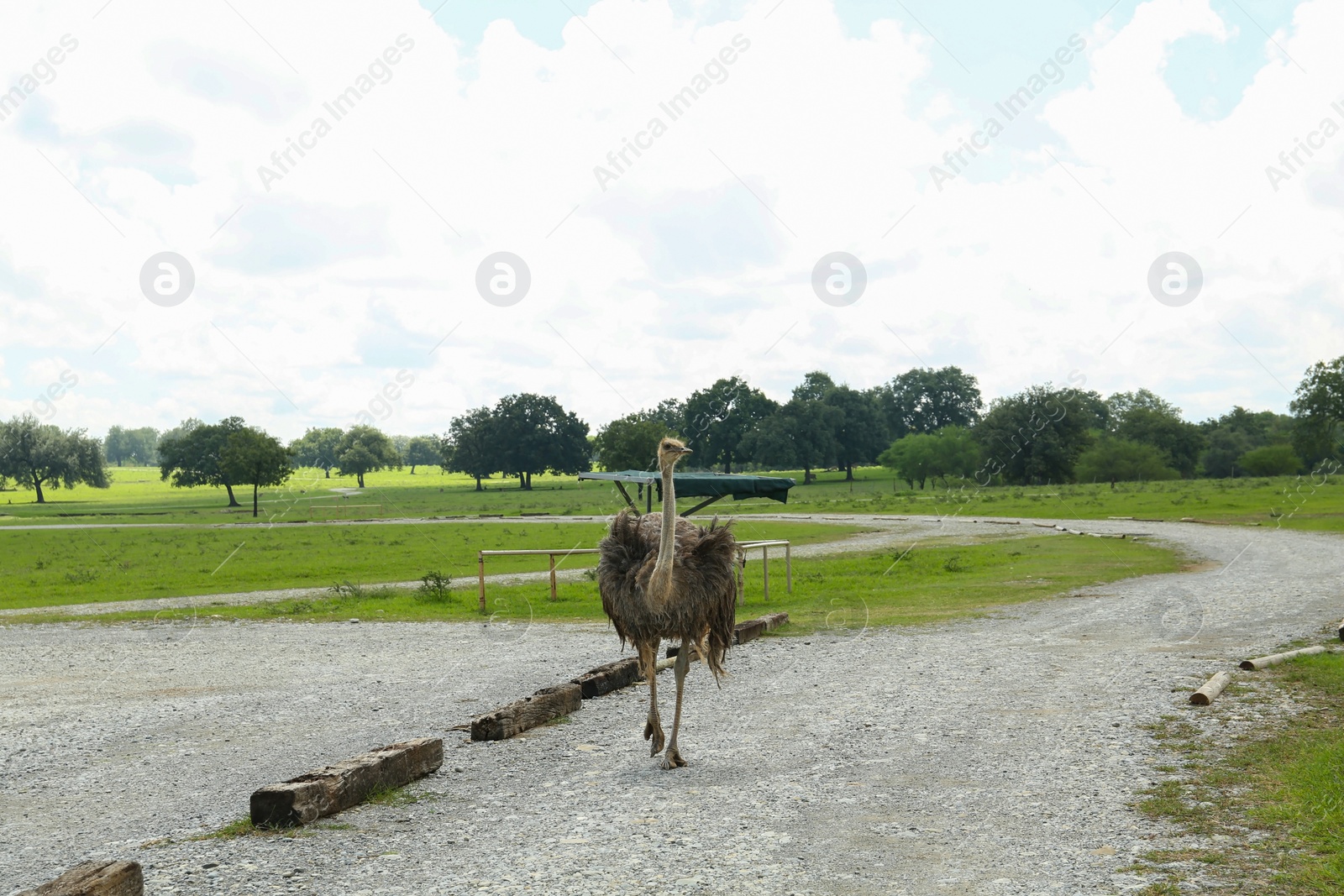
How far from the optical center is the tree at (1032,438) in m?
89.8

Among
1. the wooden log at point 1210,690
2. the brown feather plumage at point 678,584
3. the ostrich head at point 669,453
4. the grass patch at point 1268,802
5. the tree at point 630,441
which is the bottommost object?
the grass patch at point 1268,802

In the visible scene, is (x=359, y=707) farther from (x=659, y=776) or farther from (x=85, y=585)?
(x=85, y=585)

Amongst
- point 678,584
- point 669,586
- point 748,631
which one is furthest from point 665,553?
point 748,631

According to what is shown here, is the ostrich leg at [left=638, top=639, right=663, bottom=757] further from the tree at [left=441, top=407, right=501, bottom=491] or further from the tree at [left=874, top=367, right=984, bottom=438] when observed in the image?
the tree at [left=874, top=367, right=984, bottom=438]

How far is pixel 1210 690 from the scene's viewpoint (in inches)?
403

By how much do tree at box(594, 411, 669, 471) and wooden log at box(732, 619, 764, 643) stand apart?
15791 millimetres

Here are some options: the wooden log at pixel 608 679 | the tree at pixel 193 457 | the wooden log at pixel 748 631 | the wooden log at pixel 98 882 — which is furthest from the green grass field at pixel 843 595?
the tree at pixel 193 457

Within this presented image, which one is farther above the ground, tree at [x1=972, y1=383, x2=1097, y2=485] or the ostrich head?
tree at [x1=972, y1=383, x2=1097, y2=485]

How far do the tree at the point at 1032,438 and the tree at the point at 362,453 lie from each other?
7582 cm

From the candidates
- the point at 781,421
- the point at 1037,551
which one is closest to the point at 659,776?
the point at 1037,551

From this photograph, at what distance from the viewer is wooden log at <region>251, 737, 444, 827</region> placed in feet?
21.8

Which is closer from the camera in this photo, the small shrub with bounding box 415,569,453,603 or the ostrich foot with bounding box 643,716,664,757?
the ostrich foot with bounding box 643,716,664,757

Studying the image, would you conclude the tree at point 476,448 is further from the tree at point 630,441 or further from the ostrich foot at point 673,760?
the ostrich foot at point 673,760

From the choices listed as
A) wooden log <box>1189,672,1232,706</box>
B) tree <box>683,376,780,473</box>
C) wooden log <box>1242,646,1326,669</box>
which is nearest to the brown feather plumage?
wooden log <box>1189,672,1232,706</box>
